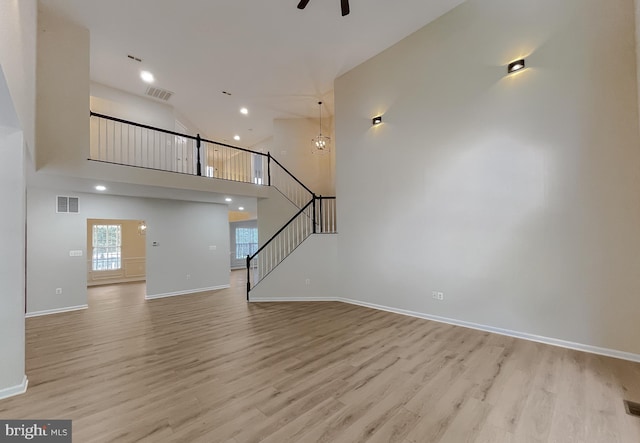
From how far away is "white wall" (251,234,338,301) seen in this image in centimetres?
618

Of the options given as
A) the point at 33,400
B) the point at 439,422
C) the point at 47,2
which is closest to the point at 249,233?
the point at 47,2

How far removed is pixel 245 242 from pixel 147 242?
7.06 metres

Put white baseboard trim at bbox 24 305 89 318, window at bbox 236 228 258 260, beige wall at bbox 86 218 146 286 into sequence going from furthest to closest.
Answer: window at bbox 236 228 258 260 < beige wall at bbox 86 218 146 286 < white baseboard trim at bbox 24 305 89 318

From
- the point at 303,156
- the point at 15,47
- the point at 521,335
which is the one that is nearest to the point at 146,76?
the point at 303,156

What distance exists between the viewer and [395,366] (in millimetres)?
2938

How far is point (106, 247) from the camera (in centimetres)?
977

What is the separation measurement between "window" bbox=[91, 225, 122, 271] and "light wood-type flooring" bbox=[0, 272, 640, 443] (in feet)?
19.7

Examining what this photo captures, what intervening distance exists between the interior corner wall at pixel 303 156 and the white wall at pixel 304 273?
2879 mm

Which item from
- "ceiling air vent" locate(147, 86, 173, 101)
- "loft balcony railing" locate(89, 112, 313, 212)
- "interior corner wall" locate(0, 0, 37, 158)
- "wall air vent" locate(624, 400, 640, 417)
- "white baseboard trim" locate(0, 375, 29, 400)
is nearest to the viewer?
"interior corner wall" locate(0, 0, 37, 158)

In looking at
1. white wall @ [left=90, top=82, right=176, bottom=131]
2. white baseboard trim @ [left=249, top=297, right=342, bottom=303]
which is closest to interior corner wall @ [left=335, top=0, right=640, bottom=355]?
white baseboard trim @ [left=249, top=297, right=342, bottom=303]

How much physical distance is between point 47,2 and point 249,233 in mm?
10806

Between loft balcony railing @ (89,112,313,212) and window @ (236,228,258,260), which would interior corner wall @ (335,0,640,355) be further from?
window @ (236,228,258,260)

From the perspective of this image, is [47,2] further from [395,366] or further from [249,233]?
[249,233]

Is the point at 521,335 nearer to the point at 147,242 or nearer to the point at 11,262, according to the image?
the point at 11,262
